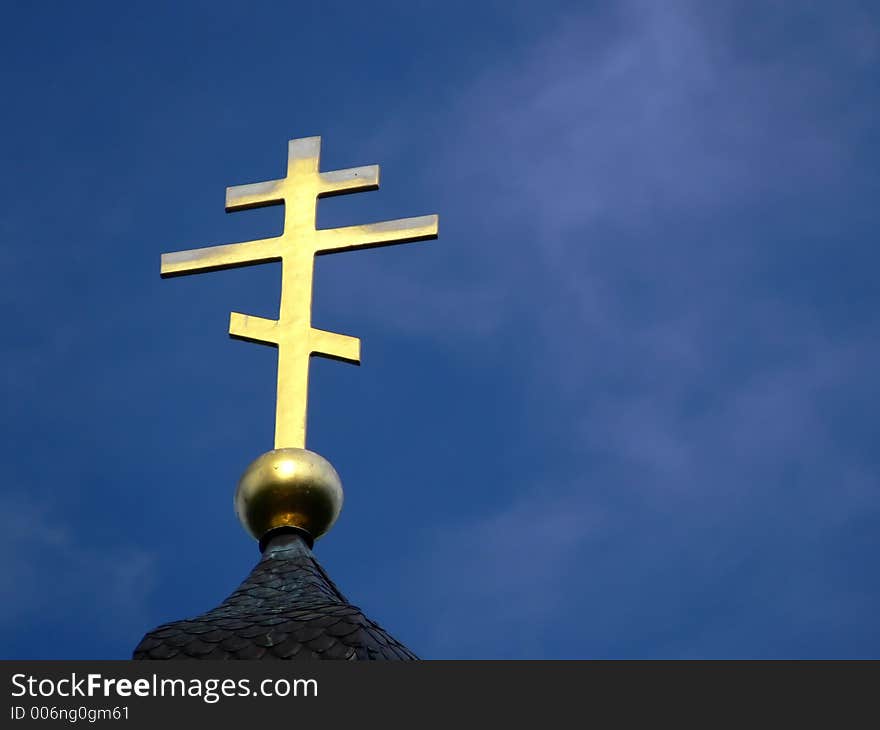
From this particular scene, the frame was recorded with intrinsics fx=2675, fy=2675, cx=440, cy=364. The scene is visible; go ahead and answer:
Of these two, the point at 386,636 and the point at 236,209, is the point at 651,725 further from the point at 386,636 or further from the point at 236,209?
the point at 236,209

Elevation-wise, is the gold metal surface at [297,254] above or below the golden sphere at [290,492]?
above

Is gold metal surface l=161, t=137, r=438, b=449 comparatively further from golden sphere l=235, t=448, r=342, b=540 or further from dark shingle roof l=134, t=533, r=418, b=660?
dark shingle roof l=134, t=533, r=418, b=660

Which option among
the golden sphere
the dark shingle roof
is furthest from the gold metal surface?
the dark shingle roof

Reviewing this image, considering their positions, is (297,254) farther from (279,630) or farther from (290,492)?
(279,630)

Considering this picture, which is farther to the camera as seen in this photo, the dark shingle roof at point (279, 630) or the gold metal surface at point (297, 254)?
the gold metal surface at point (297, 254)

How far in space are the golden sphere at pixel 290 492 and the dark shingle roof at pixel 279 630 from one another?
483 millimetres

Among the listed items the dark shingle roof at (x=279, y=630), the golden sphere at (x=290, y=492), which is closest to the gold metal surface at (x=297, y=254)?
the golden sphere at (x=290, y=492)

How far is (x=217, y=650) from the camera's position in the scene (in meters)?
16.5

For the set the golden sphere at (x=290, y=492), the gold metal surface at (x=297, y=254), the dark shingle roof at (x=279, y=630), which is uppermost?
the gold metal surface at (x=297, y=254)

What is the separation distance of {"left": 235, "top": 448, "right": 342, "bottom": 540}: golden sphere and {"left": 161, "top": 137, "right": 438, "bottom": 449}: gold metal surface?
0.18 meters

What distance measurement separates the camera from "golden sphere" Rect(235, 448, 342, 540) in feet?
59.5

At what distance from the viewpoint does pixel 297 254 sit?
19.1 metres

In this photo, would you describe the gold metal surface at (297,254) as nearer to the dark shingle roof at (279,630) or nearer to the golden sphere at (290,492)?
the golden sphere at (290,492)

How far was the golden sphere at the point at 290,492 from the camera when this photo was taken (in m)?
18.1
